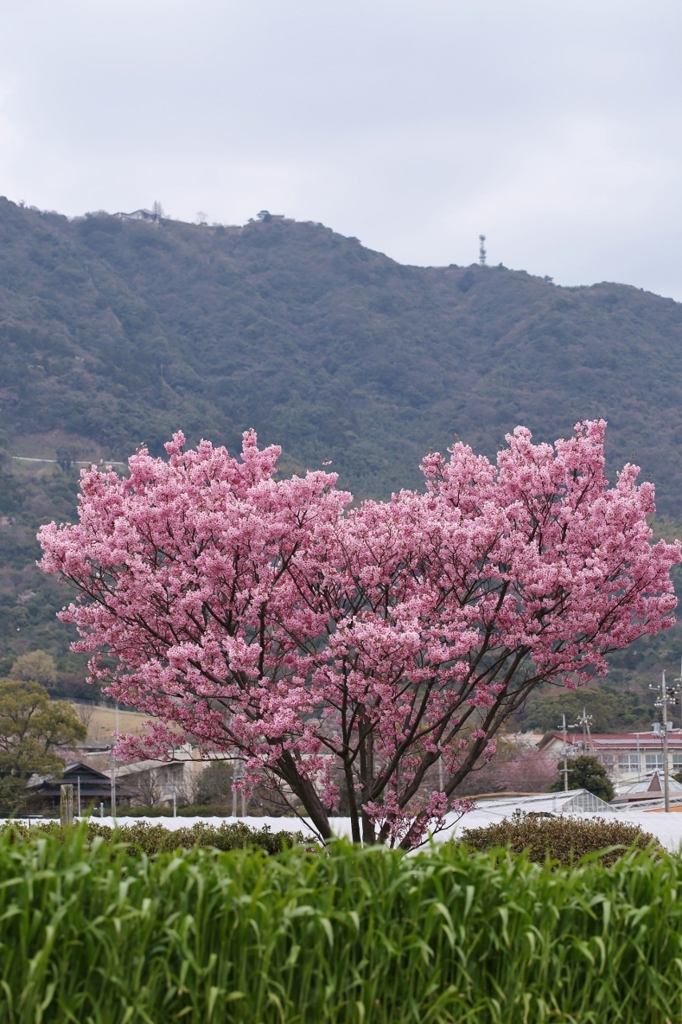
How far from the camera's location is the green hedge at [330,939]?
5.40 m

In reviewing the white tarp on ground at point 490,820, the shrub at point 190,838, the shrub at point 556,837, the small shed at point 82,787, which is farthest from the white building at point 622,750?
the shrub at point 190,838

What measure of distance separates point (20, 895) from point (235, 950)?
3.29 ft

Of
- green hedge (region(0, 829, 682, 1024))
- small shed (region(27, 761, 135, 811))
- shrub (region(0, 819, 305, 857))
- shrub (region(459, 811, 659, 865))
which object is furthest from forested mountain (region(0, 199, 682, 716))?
green hedge (region(0, 829, 682, 1024))

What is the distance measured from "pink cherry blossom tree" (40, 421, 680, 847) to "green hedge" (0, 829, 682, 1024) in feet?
16.2

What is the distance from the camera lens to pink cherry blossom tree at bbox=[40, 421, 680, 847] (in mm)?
11609

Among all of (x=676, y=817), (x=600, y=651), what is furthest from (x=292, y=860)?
(x=676, y=817)

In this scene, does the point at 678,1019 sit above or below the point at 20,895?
below

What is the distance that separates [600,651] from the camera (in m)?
12.6

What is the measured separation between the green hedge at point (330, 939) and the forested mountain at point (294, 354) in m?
79.6

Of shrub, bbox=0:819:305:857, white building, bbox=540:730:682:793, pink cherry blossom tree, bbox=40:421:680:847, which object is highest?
pink cherry blossom tree, bbox=40:421:680:847

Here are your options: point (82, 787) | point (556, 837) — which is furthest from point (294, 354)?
point (556, 837)

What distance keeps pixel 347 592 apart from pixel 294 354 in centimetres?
13928

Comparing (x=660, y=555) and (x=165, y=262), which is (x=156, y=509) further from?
(x=165, y=262)

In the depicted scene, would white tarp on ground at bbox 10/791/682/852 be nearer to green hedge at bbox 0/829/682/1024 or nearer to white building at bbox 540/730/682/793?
green hedge at bbox 0/829/682/1024
